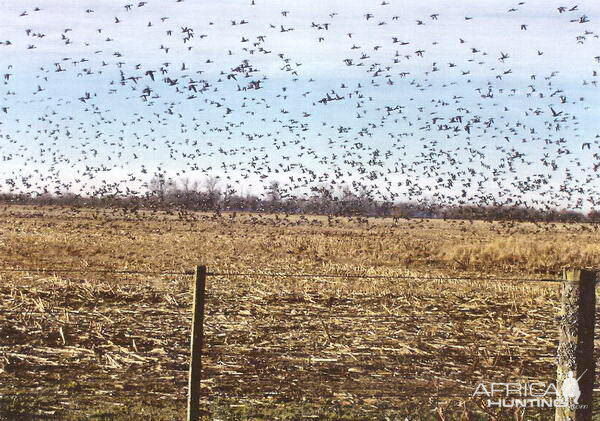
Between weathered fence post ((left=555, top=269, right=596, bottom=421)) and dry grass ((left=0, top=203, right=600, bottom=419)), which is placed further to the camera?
Answer: dry grass ((left=0, top=203, right=600, bottom=419))

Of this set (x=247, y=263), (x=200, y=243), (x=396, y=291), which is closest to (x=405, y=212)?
(x=200, y=243)

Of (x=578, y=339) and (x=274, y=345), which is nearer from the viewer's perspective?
(x=578, y=339)

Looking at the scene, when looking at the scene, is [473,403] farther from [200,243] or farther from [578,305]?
[200,243]

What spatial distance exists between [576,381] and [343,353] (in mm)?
4837

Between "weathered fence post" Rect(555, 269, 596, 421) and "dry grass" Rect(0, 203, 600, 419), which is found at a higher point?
"weathered fence post" Rect(555, 269, 596, 421)

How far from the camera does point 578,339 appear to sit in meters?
6.23

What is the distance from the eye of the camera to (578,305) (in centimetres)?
620

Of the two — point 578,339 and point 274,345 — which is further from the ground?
point 578,339

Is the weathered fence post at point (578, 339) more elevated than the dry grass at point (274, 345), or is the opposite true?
the weathered fence post at point (578, 339)

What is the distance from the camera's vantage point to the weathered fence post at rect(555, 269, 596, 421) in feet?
20.3

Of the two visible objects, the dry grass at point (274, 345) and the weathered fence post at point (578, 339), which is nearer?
the weathered fence post at point (578, 339)

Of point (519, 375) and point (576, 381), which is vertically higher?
point (576, 381)

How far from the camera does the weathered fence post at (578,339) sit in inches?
244

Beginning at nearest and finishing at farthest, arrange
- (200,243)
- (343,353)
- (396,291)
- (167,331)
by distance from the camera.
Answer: (343,353), (167,331), (396,291), (200,243)
